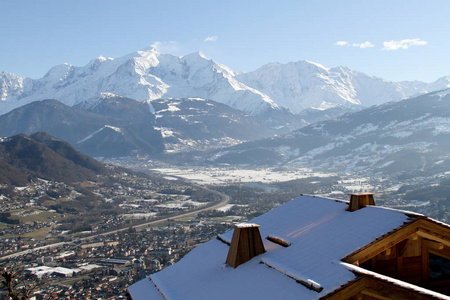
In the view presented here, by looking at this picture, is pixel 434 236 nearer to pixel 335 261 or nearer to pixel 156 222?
pixel 335 261

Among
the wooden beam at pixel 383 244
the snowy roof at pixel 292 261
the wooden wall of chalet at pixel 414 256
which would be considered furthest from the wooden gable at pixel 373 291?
the wooden wall of chalet at pixel 414 256

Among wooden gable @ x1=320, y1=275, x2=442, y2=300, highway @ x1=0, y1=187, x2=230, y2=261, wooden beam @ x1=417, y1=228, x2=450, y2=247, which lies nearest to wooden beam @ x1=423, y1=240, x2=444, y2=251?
wooden beam @ x1=417, y1=228, x2=450, y2=247

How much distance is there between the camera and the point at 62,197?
383 ft

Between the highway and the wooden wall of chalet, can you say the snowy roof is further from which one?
the highway

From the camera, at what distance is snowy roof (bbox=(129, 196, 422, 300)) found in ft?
26.1

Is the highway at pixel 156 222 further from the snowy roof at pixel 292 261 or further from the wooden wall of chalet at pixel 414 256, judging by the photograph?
the wooden wall of chalet at pixel 414 256

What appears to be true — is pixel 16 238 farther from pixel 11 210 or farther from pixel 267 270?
pixel 267 270

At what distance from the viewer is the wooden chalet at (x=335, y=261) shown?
7.39 meters

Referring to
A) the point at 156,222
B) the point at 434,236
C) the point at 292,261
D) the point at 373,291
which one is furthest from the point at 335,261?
the point at 156,222

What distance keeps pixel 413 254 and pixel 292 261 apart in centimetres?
259

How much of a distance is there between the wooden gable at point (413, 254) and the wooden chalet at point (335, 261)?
17 millimetres

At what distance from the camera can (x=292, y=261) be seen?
29.5 ft

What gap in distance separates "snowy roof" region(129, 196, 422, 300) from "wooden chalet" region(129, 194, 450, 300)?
0.07 ft

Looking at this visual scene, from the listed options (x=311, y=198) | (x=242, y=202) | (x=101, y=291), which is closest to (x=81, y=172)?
(x=242, y=202)
